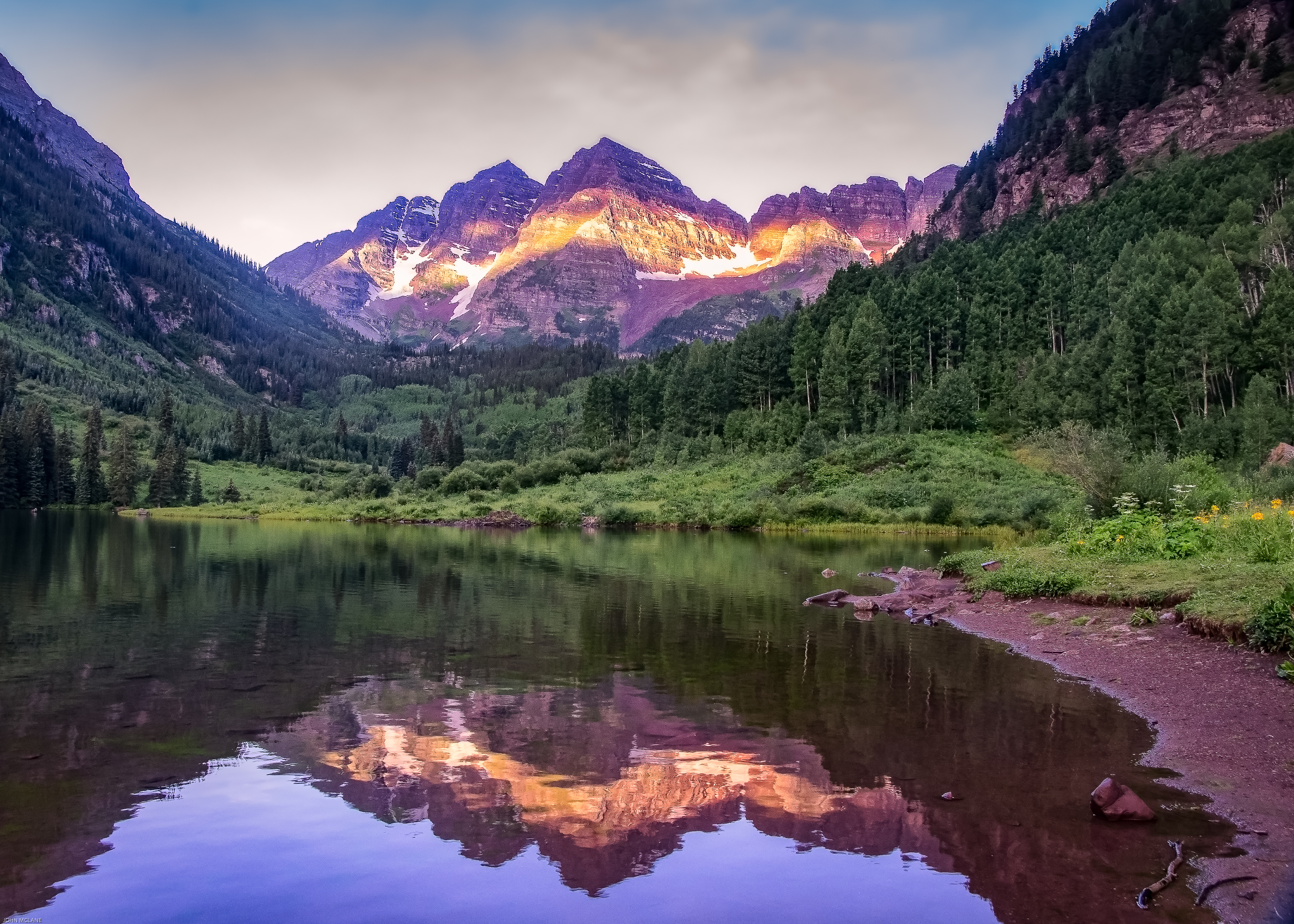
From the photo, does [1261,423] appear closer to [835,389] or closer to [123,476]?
[835,389]

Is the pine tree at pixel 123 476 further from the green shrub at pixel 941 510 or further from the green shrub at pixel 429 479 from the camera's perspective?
the green shrub at pixel 941 510

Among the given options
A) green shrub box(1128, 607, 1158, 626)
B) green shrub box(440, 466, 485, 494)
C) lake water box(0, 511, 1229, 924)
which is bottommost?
lake water box(0, 511, 1229, 924)

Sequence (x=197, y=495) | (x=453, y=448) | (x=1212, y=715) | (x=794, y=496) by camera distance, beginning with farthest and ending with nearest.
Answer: (x=453, y=448), (x=197, y=495), (x=794, y=496), (x=1212, y=715)

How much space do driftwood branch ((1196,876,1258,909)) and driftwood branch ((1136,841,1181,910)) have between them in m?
0.28

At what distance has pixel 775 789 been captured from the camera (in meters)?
11.4

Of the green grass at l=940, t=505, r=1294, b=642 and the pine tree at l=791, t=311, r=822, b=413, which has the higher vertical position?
the pine tree at l=791, t=311, r=822, b=413

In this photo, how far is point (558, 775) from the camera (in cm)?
1178

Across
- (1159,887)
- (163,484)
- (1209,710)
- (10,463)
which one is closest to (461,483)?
(163,484)

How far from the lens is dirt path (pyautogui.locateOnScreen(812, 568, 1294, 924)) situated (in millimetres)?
8406

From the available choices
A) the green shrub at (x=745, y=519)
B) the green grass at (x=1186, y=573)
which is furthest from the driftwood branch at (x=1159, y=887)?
the green shrub at (x=745, y=519)

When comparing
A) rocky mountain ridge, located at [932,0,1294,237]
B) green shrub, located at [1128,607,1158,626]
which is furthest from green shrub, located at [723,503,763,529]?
rocky mountain ridge, located at [932,0,1294,237]

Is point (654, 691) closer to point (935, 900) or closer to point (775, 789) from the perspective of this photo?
point (775, 789)

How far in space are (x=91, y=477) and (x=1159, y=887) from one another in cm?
16216

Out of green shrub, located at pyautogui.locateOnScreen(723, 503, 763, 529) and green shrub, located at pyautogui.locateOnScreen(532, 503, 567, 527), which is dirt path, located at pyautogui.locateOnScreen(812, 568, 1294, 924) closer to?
green shrub, located at pyautogui.locateOnScreen(723, 503, 763, 529)
